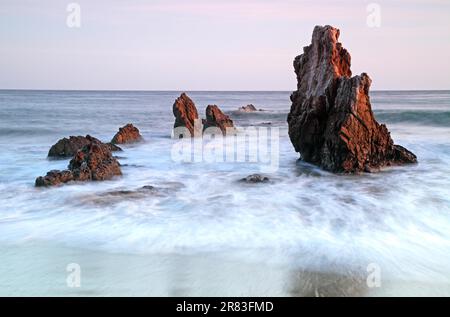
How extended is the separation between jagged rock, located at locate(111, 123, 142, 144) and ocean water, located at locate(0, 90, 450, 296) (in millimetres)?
5627

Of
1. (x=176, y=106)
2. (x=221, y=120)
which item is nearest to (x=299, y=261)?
(x=176, y=106)

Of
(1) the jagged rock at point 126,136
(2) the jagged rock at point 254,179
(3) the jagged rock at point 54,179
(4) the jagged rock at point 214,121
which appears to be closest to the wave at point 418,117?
(4) the jagged rock at point 214,121

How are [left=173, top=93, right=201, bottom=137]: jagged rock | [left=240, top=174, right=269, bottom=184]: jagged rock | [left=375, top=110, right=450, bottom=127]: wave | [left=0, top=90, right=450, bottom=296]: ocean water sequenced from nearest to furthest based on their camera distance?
[left=0, top=90, right=450, bottom=296]: ocean water → [left=240, top=174, right=269, bottom=184]: jagged rock → [left=173, top=93, right=201, bottom=137]: jagged rock → [left=375, top=110, right=450, bottom=127]: wave

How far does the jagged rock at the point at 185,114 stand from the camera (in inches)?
854

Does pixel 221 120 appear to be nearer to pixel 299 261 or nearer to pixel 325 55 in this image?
pixel 325 55

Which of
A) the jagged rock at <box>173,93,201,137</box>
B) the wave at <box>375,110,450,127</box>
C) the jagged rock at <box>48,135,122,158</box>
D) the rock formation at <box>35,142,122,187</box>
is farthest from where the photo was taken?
the wave at <box>375,110,450,127</box>

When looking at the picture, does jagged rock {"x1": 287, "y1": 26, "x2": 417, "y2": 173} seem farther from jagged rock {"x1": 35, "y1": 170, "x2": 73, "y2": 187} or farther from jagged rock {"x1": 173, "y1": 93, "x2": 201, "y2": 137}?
jagged rock {"x1": 173, "y1": 93, "x2": 201, "y2": 137}

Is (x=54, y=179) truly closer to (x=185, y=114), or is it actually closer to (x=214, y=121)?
(x=185, y=114)

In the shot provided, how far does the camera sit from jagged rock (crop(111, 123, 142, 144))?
1853 centimetres

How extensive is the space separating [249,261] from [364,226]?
2.49m

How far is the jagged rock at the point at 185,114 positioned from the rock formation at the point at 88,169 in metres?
9.87

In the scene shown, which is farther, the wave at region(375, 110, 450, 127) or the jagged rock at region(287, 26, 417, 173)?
the wave at region(375, 110, 450, 127)

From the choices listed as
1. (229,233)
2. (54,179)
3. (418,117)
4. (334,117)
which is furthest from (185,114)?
(418,117)

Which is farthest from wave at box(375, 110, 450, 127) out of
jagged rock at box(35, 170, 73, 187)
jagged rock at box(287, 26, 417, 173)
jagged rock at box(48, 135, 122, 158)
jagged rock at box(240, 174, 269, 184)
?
jagged rock at box(35, 170, 73, 187)
